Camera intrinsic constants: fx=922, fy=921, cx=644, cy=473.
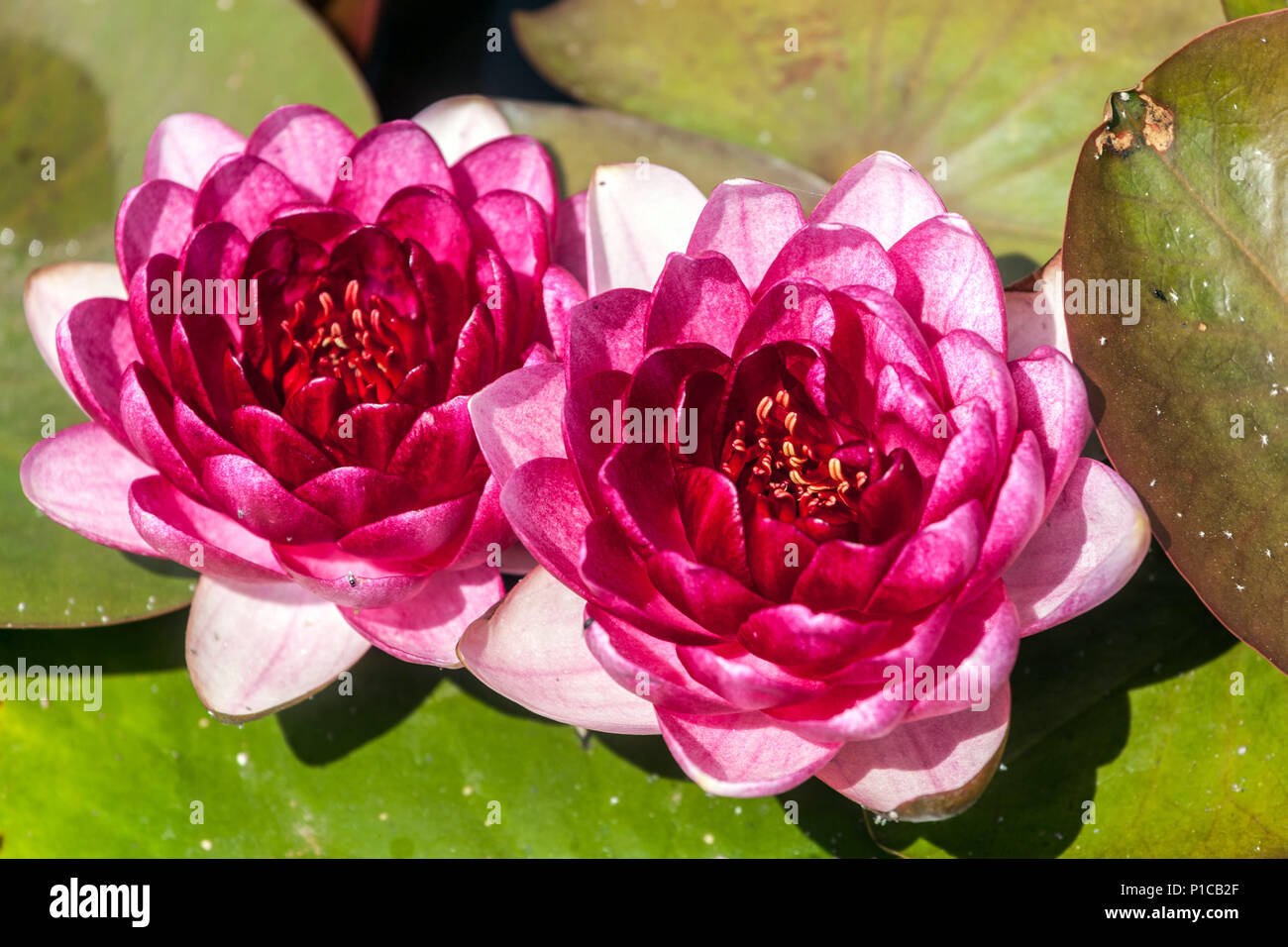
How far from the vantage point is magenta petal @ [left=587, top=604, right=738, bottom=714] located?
0.99 metres

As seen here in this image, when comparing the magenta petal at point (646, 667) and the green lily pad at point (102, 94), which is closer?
the magenta petal at point (646, 667)

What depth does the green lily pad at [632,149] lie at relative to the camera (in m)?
1.77

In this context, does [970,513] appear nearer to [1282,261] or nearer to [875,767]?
[875,767]

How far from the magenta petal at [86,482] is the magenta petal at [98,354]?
0.12 metres

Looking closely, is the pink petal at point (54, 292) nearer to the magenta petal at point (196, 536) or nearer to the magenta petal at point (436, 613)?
the magenta petal at point (196, 536)

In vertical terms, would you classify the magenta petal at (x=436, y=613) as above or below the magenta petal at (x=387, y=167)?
below

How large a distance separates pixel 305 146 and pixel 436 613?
2.46 feet

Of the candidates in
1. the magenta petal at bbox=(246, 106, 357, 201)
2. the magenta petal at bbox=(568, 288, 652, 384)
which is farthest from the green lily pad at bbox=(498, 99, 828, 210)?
the magenta petal at bbox=(568, 288, 652, 384)

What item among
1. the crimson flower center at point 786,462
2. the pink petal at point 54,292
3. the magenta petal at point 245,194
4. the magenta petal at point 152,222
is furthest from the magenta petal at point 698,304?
the pink petal at point 54,292

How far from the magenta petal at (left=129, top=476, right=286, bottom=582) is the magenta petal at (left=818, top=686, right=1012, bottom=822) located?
822 millimetres

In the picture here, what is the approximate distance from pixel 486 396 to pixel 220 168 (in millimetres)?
564

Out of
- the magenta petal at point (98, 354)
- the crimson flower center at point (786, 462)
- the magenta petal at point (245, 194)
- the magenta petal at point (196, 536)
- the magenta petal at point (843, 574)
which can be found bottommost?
the magenta petal at point (196, 536)

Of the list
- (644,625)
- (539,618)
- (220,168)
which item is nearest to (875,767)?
(644,625)

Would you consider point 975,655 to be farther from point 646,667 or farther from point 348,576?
point 348,576
